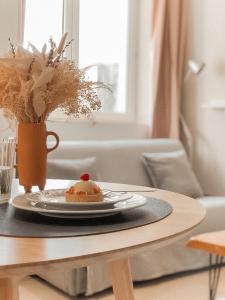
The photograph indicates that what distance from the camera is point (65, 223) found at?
105 cm

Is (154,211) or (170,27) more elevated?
(170,27)

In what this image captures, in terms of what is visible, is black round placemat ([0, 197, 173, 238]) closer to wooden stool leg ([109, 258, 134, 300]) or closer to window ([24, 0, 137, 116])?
wooden stool leg ([109, 258, 134, 300])

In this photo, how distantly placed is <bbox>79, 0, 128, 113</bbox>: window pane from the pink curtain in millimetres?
306

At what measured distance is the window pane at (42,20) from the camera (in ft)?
11.3

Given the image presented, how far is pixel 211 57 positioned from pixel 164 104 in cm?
52

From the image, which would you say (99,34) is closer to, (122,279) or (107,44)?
(107,44)

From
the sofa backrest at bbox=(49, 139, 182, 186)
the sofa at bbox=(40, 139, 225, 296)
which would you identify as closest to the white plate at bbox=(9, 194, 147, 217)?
the sofa at bbox=(40, 139, 225, 296)

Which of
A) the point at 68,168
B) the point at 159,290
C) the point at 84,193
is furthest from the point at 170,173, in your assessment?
the point at 84,193

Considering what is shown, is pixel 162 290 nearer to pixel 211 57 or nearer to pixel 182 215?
pixel 182 215

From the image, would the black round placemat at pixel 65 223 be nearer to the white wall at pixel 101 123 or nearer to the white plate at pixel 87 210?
the white plate at pixel 87 210

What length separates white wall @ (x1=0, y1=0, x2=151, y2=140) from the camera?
3074 millimetres

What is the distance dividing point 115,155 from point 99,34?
3.74ft

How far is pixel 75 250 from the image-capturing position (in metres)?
0.84

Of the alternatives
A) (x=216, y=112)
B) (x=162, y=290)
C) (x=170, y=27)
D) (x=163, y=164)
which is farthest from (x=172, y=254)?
(x=170, y=27)
